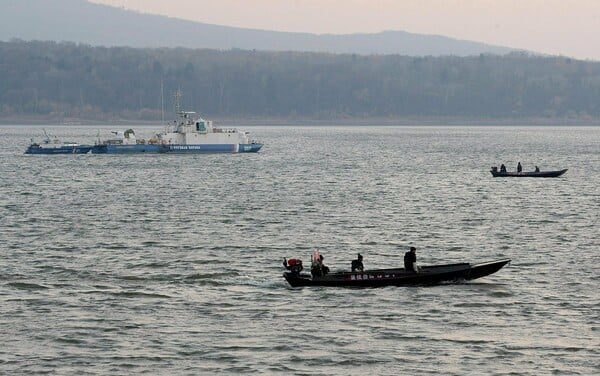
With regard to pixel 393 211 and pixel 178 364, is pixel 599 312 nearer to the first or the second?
pixel 178 364

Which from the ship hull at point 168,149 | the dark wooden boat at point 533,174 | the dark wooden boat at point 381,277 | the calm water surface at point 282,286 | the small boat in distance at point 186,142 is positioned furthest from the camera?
the small boat in distance at point 186,142

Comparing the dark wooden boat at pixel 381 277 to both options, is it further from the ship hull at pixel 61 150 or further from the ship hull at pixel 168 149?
the ship hull at pixel 61 150

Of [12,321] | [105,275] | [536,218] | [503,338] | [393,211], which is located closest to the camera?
[503,338]

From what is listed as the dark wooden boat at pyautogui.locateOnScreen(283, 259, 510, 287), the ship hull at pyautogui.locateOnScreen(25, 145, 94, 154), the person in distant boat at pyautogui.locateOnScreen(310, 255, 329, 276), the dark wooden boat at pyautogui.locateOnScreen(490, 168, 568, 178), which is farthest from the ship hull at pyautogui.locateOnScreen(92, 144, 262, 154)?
the person in distant boat at pyautogui.locateOnScreen(310, 255, 329, 276)

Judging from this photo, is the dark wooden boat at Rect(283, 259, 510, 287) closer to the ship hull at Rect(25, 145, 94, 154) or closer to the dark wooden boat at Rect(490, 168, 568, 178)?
the dark wooden boat at Rect(490, 168, 568, 178)

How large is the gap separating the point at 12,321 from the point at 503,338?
1861 cm

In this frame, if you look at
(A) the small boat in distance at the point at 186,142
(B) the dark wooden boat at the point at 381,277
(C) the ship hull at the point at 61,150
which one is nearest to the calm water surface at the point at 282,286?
(B) the dark wooden boat at the point at 381,277

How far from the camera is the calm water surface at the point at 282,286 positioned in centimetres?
3809

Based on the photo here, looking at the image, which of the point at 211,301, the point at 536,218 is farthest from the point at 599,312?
the point at 536,218

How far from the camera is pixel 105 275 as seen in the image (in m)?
53.6

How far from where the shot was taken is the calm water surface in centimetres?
3809

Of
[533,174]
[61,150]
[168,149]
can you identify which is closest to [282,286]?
[533,174]

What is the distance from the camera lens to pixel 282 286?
166 feet

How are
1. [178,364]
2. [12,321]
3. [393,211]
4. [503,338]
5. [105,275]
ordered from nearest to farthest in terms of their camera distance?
[178,364] → [503,338] → [12,321] → [105,275] → [393,211]
